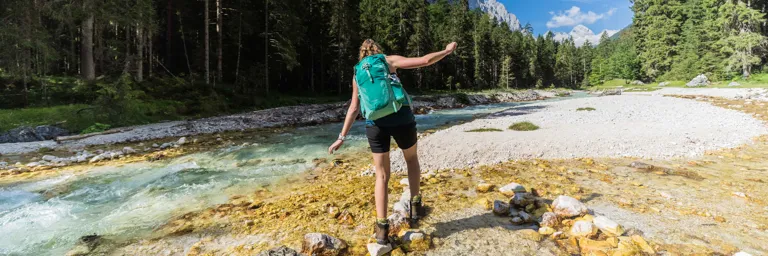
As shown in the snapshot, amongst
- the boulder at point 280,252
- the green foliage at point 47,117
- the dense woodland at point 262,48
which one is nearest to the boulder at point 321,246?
the boulder at point 280,252

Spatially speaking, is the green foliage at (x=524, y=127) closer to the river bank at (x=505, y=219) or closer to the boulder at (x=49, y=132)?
the river bank at (x=505, y=219)

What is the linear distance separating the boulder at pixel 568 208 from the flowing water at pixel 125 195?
17.6 ft

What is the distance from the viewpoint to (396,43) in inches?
1928

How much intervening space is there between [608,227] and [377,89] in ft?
9.82

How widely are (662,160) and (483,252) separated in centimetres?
633

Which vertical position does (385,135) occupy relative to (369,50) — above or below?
below

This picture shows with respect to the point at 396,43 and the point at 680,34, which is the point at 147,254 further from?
the point at 680,34

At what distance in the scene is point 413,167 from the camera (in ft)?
12.9

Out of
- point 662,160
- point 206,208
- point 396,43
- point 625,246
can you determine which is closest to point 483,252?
point 625,246

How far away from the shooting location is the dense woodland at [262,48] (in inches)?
620

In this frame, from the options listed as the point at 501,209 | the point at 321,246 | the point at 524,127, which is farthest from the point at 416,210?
the point at 524,127

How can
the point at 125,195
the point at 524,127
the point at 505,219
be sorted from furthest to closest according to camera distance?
the point at 524,127 < the point at 125,195 < the point at 505,219

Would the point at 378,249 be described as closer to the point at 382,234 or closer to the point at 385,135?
the point at 382,234

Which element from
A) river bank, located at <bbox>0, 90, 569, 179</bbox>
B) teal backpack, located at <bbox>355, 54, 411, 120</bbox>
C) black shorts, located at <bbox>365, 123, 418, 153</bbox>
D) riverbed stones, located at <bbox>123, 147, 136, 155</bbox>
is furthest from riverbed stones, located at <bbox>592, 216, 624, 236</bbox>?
riverbed stones, located at <bbox>123, 147, 136, 155</bbox>
